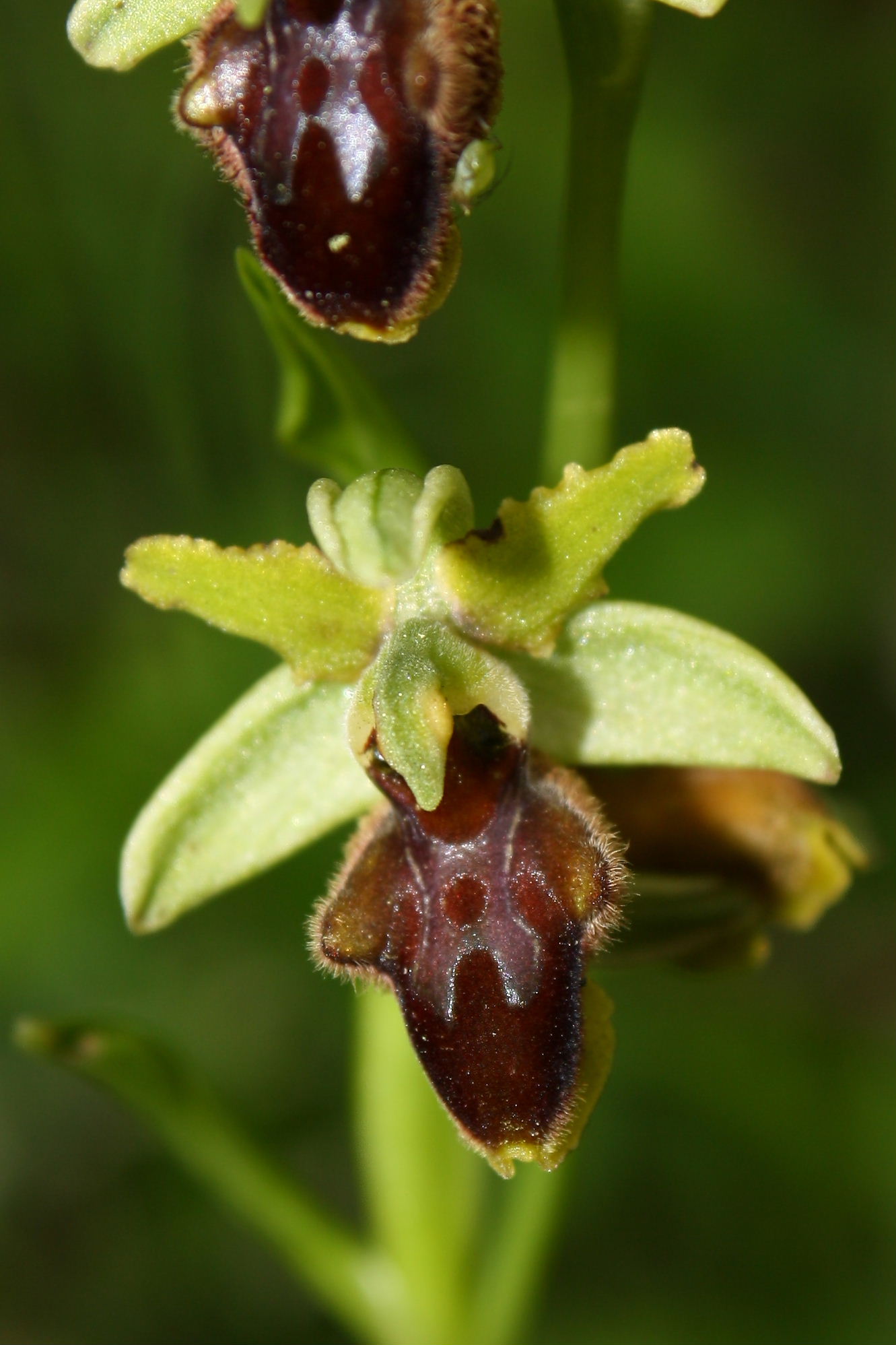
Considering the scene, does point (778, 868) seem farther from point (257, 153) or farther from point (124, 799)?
point (124, 799)

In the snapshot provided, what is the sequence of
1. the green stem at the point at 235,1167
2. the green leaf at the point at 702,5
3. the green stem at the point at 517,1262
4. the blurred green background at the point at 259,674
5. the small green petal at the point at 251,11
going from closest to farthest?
the small green petal at the point at 251,11 → the green leaf at the point at 702,5 → the green stem at the point at 235,1167 → the green stem at the point at 517,1262 → the blurred green background at the point at 259,674

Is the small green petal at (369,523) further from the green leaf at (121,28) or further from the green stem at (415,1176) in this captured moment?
the green stem at (415,1176)

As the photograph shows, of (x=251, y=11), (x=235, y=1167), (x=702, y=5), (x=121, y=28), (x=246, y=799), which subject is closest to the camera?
(x=251, y=11)

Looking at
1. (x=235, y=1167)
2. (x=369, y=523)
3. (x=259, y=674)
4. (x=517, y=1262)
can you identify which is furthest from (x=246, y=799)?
(x=259, y=674)

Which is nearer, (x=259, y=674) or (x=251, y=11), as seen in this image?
(x=251, y=11)

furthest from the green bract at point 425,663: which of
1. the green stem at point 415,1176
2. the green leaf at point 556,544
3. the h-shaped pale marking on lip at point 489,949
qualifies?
the green stem at point 415,1176

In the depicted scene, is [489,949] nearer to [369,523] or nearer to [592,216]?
[369,523]
